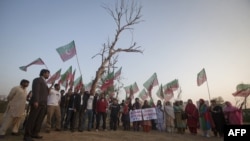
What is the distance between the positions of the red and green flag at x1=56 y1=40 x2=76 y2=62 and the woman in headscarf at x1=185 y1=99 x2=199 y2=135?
7426mm

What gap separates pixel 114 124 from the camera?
13.0 m

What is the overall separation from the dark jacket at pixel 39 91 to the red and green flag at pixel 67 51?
6.70 m

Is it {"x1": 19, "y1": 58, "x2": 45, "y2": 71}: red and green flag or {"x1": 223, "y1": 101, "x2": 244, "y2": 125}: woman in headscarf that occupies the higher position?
{"x1": 19, "y1": 58, "x2": 45, "y2": 71}: red and green flag

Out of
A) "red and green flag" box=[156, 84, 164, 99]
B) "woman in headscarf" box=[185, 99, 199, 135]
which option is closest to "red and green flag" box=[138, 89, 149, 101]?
"red and green flag" box=[156, 84, 164, 99]

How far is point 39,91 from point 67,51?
23.4ft

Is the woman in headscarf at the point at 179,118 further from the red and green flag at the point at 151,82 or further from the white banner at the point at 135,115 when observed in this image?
the red and green flag at the point at 151,82

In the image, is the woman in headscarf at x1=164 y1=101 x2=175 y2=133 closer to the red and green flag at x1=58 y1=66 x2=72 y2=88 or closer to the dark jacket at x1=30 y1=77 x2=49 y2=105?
the red and green flag at x1=58 y1=66 x2=72 y2=88

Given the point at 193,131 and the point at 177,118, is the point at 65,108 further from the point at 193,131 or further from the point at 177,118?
the point at 193,131

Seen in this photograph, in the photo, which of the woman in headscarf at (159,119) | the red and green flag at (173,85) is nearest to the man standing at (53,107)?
the woman in headscarf at (159,119)

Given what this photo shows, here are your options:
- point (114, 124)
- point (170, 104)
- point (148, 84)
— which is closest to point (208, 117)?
point (170, 104)

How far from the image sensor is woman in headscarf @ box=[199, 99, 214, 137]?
12450mm

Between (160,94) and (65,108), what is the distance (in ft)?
33.5

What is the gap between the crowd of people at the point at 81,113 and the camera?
23.0 ft

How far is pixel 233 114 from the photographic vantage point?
12148 millimetres
